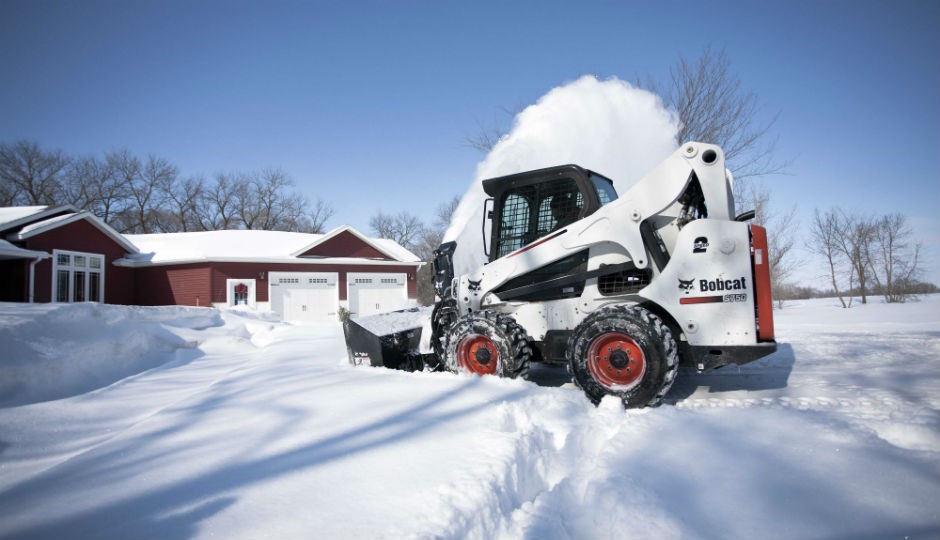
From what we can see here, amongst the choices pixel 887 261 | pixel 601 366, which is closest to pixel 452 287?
pixel 601 366

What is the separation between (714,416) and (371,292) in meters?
22.1

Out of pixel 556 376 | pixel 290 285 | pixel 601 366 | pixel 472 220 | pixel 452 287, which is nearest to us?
pixel 601 366

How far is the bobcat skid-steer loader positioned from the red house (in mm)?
17931

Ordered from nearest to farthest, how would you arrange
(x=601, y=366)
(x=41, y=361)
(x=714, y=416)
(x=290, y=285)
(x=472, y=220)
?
(x=714, y=416) < (x=601, y=366) < (x=41, y=361) < (x=472, y=220) < (x=290, y=285)

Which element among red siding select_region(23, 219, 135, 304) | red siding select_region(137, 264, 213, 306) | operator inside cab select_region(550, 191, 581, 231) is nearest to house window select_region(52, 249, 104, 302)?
A: red siding select_region(23, 219, 135, 304)

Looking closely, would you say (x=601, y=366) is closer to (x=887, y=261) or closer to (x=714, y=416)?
(x=714, y=416)

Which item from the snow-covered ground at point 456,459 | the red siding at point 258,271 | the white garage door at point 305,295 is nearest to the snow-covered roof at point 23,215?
the red siding at point 258,271

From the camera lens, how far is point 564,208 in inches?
207

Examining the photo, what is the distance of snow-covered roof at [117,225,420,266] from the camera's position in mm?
21281

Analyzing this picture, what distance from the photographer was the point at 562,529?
87.0 inches

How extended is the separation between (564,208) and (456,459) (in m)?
3.49

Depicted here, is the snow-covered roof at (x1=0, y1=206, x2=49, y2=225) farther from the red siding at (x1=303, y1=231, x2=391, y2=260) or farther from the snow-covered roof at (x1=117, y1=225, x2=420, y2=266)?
the red siding at (x1=303, y1=231, x2=391, y2=260)

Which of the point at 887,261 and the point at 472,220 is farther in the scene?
the point at 887,261

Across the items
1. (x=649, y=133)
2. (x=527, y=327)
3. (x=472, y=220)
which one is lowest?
(x=527, y=327)
